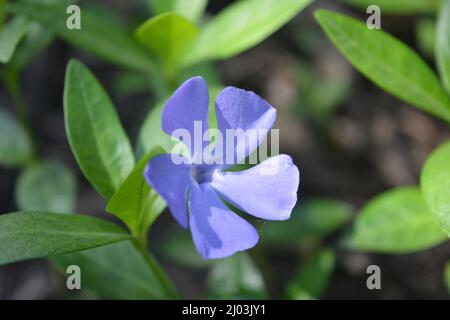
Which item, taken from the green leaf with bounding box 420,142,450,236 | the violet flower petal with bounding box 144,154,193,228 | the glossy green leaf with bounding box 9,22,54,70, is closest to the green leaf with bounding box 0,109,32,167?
the glossy green leaf with bounding box 9,22,54,70

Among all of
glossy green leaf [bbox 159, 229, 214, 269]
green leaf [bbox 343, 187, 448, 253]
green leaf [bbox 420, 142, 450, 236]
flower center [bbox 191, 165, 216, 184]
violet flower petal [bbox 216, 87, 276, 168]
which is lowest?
glossy green leaf [bbox 159, 229, 214, 269]

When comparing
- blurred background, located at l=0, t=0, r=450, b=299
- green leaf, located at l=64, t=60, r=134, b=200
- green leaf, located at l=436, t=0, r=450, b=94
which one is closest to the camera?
green leaf, located at l=64, t=60, r=134, b=200

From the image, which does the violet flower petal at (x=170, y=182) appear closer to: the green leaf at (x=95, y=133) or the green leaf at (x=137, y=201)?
the green leaf at (x=137, y=201)

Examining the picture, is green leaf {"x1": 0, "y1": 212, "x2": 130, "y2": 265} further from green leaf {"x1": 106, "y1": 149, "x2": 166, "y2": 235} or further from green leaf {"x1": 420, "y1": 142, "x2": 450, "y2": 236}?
green leaf {"x1": 420, "y1": 142, "x2": 450, "y2": 236}

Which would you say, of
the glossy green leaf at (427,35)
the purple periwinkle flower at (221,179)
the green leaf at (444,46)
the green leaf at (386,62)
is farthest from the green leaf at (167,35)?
the glossy green leaf at (427,35)

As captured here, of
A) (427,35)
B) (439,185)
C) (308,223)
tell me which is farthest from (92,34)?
(427,35)

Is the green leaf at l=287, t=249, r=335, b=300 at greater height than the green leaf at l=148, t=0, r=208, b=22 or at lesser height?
lesser

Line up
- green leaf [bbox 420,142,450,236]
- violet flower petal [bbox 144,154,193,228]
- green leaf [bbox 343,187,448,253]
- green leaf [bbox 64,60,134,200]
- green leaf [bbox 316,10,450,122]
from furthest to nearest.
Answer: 1. green leaf [bbox 343,187,448,253]
2. green leaf [bbox 316,10,450,122]
3. green leaf [bbox 64,60,134,200]
4. green leaf [bbox 420,142,450,236]
5. violet flower petal [bbox 144,154,193,228]

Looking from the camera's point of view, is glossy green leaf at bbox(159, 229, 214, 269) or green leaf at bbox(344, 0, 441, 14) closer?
glossy green leaf at bbox(159, 229, 214, 269)
